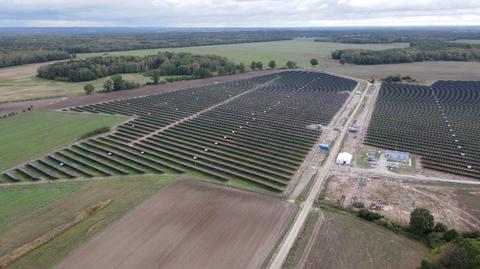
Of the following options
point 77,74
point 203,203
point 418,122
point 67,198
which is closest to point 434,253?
point 203,203

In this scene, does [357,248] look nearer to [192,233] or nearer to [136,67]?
[192,233]

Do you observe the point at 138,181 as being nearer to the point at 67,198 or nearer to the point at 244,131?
the point at 67,198

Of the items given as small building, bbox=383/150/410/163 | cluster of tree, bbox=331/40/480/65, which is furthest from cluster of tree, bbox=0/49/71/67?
small building, bbox=383/150/410/163

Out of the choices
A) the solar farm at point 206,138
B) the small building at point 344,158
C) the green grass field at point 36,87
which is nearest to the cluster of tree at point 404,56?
the solar farm at point 206,138

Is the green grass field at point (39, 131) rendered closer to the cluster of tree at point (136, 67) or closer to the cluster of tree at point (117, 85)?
the cluster of tree at point (117, 85)

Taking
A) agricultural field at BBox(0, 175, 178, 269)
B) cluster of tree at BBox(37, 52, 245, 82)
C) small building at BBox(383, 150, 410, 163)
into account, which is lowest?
agricultural field at BBox(0, 175, 178, 269)

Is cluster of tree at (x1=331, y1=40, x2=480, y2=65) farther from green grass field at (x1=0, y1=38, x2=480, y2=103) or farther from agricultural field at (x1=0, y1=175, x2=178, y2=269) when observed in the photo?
agricultural field at (x1=0, y1=175, x2=178, y2=269)

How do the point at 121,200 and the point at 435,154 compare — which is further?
the point at 435,154
